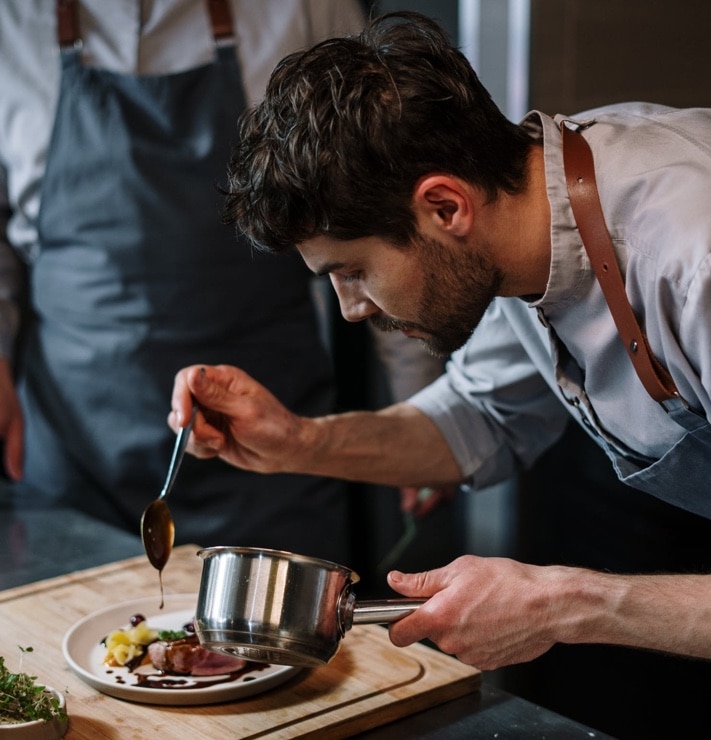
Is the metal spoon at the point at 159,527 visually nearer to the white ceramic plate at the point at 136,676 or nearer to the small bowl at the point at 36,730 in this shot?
the white ceramic plate at the point at 136,676

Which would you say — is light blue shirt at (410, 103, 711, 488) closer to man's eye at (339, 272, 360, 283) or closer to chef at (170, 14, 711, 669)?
chef at (170, 14, 711, 669)

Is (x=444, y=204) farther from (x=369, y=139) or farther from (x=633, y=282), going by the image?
(x=633, y=282)

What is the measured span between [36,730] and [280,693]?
0.30m

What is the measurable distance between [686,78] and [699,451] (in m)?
2.05

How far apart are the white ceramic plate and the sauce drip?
0.07 metres

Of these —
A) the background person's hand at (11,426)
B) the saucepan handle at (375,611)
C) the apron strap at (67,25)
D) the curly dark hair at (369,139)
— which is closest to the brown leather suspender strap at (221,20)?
the apron strap at (67,25)

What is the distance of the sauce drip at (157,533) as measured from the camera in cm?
164

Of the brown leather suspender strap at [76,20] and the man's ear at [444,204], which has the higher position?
the brown leather suspender strap at [76,20]

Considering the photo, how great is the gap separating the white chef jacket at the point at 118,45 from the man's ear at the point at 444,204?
3.40 feet

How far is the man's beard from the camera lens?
4.72ft

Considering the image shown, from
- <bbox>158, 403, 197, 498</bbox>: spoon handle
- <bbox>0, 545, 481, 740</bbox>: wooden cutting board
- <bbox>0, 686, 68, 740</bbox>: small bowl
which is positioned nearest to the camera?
<bbox>0, 686, 68, 740</bbox>: small bowl

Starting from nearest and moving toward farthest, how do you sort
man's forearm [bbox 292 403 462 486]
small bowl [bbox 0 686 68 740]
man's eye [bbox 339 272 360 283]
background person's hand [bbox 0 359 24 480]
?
small bowl [bbox 0 686 68 740], man's eye [bbox 339 272 360 283], man's forearm [bbox 292 403 462 486], background person's hand [bbox 0 359 24 480]

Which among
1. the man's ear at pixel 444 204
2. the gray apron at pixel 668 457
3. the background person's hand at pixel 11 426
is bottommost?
the background person's hand at pixel 11 426

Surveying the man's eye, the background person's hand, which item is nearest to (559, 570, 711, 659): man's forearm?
the man's eye
